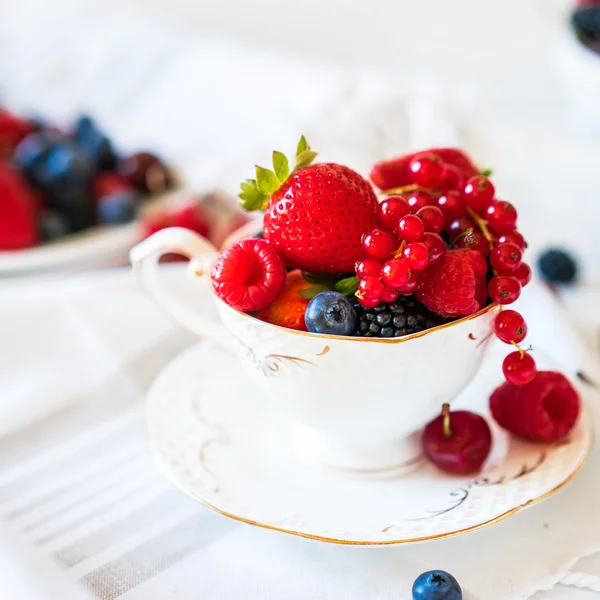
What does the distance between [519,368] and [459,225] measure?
0.13 metres

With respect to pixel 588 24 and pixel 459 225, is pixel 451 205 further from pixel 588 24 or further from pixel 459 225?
pixel 588 24

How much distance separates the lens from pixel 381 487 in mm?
620

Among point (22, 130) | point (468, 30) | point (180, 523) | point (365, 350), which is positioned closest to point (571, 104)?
point (468, 30)

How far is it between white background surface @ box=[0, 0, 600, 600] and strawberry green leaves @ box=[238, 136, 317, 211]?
373 millimetres

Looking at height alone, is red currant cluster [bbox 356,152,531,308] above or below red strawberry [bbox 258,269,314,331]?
above

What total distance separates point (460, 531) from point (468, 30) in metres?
1.34

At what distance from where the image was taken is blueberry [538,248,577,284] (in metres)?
0.96

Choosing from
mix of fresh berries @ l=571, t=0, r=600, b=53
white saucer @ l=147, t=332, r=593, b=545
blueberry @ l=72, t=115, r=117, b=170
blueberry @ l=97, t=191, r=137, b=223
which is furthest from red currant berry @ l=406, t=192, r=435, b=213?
blueberry @ l=72, t=115, r=117, b=170

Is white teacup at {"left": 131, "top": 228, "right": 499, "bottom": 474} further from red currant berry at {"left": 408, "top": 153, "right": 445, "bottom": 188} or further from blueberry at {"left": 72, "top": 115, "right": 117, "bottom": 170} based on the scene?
blueberry at {"left": 72, "top": 115, "right": 117, "bottom": 170}

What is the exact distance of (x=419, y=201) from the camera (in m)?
0.61

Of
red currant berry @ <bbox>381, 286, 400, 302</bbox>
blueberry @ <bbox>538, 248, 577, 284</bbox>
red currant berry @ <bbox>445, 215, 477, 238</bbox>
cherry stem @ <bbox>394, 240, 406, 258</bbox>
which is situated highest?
red currant berry @ <bbox>445, 215, 477, 238</bbox>

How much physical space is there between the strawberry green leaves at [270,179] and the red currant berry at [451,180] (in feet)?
0.37

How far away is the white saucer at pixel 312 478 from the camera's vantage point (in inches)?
22.2

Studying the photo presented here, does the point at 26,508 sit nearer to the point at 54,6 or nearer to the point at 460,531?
the point at 460,531
